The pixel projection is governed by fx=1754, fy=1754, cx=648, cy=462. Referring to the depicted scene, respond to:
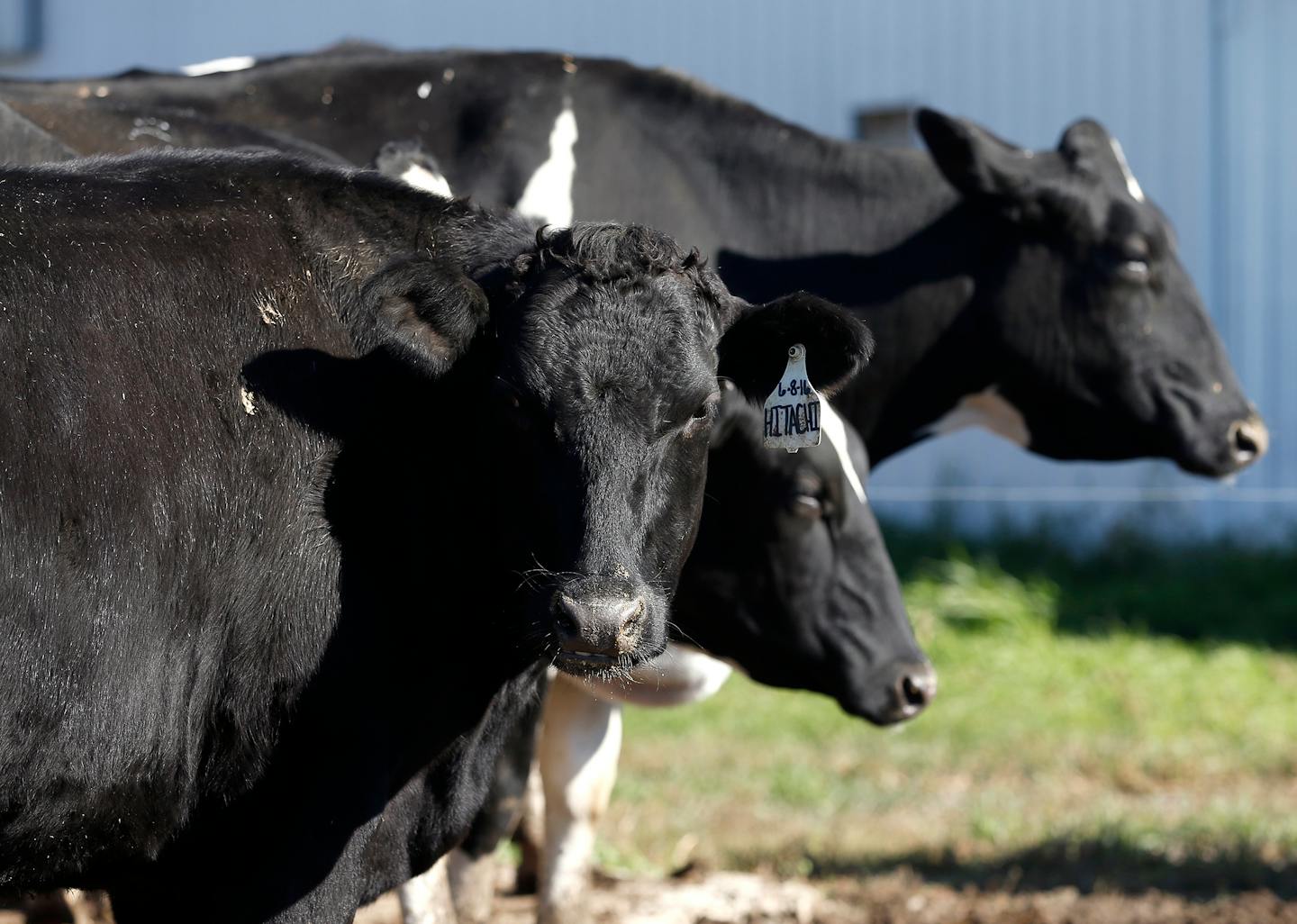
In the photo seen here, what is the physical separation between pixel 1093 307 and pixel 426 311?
333 centimetres

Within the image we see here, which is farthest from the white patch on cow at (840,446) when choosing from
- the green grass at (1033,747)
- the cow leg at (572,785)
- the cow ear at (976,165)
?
the green grass at (1033,747)

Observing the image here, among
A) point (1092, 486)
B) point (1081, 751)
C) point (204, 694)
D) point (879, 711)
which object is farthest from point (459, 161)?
point (1092, 486)

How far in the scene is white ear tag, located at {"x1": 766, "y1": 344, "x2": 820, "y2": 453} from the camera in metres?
3.38

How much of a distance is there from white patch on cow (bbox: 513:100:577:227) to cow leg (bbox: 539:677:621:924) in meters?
1.35

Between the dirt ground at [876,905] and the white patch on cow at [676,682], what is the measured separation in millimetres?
609

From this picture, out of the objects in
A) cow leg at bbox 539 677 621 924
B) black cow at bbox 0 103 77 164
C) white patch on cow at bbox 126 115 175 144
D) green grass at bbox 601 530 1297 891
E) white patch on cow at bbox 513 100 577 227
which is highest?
black cow at bbox 0 103 77 164

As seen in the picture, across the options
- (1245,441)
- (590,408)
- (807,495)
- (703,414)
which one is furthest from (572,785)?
(1245,441)

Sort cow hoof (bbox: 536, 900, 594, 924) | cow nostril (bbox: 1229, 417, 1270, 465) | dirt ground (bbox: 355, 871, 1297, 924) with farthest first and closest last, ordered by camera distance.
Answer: cow nostril (bbox: 1229, 417, 1270, 465) → dirt ground (bbox: 355, 871, 1297, 924) → cow hoof (bbox: 536, 900, 594, 924)

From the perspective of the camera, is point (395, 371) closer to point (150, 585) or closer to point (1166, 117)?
point (150, 585)

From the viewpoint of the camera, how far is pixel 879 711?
14.9 ft

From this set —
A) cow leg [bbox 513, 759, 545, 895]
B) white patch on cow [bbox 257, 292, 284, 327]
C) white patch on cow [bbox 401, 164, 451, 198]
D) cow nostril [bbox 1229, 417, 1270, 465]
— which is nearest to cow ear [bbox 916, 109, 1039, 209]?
cow nostril [bbox 1229, 417, 1270, 465]

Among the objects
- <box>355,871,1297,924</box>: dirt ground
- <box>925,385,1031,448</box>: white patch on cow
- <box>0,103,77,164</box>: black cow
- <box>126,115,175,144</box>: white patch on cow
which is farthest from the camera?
<box>925,385,1031,448</box>: white patch on cow

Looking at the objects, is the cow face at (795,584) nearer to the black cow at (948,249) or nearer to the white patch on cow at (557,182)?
the white patch on cow at (557,182)

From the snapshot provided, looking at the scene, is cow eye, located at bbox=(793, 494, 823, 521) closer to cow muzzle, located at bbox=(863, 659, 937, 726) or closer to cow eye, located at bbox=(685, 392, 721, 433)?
cow muzzle, located at bbox=(863, 659, 937, 726)
